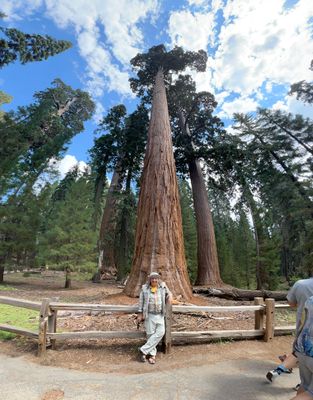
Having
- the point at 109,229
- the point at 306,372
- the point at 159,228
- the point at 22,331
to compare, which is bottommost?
the point at 22,331

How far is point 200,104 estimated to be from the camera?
1980 centimetres

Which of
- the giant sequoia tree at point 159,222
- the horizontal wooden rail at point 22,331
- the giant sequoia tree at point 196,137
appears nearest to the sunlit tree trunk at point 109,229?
the giant sequoia tree at point 196,137

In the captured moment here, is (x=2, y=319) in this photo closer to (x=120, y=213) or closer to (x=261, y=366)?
(x=261, y=366)

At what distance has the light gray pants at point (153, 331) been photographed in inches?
207

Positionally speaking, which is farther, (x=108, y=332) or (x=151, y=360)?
(x=108, y=332)

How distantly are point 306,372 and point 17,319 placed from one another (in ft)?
24.1

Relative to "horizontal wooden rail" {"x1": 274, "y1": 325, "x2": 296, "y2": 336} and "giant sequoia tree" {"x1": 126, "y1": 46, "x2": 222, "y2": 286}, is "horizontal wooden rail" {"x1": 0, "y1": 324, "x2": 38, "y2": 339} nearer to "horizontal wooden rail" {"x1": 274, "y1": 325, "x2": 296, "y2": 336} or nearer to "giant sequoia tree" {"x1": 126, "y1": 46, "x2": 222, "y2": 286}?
"horizontal wooden rail" {"x1": 274, "y1": 325, "x2": 296, "y2": 336}

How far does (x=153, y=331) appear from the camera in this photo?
5375 millimetres

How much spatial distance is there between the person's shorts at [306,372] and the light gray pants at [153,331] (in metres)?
2.82

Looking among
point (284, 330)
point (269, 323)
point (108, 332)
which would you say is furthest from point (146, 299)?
point (284, 330)

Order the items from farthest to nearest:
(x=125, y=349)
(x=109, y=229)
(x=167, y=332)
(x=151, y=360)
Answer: (x=109, y=229) → (x=125, y=349) → (x=167, y=332) → (x=151, y=360)

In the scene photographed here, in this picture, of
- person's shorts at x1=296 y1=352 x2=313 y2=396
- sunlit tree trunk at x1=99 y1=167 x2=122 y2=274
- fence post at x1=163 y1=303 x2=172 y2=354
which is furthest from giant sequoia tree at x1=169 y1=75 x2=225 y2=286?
person's shorts at x1=296 y1=352 x2=313 y2=396

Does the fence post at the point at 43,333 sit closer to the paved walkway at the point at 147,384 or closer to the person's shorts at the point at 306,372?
the paved walkway at the point at 147,384

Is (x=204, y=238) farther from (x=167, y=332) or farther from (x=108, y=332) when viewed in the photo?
(x=108, y=332)
